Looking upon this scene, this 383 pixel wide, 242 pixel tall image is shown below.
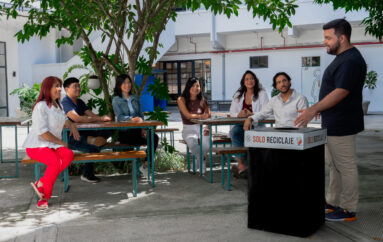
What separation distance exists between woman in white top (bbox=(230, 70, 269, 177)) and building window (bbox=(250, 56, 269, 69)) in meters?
15.1

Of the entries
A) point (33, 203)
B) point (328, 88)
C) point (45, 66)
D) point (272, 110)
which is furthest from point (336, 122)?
point (45, 66)

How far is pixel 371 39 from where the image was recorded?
18.7 meters

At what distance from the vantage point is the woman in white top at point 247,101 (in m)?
5.94

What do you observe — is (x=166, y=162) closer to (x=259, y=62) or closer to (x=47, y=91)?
(x=47, y=91)

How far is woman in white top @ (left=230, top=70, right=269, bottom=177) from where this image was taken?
5.94m

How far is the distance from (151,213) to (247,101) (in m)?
2.55

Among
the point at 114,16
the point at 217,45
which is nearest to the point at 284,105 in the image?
the point at 114,16

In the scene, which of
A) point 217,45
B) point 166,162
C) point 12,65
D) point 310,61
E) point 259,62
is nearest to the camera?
point 166,162

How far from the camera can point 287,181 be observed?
3311 mm

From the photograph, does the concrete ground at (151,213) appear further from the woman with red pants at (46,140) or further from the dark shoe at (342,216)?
the woman with red pants at (46,140)

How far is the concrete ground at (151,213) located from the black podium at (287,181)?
7 centimetres

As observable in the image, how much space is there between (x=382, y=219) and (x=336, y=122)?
0.94 metres

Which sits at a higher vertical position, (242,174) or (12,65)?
(12,65)

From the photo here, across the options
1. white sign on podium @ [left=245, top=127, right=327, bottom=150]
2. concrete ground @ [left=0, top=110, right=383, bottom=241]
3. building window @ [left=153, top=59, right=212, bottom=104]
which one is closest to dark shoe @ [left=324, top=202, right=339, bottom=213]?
concrete ground @ [left=0, top=110, right=383, bottom=241]
